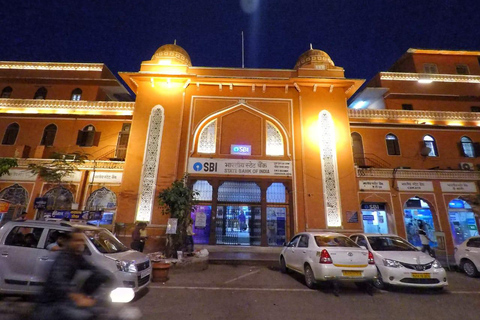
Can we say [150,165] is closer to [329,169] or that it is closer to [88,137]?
[88,137]

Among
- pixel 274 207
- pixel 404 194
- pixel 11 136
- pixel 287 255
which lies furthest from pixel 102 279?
pixel 11 136

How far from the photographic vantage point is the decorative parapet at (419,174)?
46.0 feet

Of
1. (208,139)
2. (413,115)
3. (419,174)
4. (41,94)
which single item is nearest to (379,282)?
(208,139)

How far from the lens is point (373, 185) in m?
13.9

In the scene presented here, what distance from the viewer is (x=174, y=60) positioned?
1556 cm

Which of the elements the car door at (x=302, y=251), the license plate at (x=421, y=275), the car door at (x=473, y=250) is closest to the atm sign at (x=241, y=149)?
the car door at (x=302, y=251)

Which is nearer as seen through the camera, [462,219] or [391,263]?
[391,263]

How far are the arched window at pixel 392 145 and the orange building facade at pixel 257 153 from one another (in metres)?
0.08

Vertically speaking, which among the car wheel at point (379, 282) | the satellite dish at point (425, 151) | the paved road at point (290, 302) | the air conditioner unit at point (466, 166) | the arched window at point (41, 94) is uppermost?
the arched window at point (41, 94)

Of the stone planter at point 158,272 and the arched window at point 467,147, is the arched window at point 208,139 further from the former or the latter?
the arched window at point 467,147

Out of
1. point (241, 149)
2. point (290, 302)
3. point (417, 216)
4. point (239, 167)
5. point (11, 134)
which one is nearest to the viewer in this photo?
point (290, 302)

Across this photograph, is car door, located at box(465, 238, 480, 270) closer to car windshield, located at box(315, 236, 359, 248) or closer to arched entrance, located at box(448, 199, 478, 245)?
car windshield, located at box(315, 236, 359, 248)

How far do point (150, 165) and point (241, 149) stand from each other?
16.5ft

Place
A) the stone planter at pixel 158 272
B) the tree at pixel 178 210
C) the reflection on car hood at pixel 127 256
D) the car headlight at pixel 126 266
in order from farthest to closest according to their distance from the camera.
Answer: the tree at pixel 178 210 → the stone planter at pixel 158 272 → the reflection on car hood at pixel 127 256 → the car headlight at pixel 126 266
